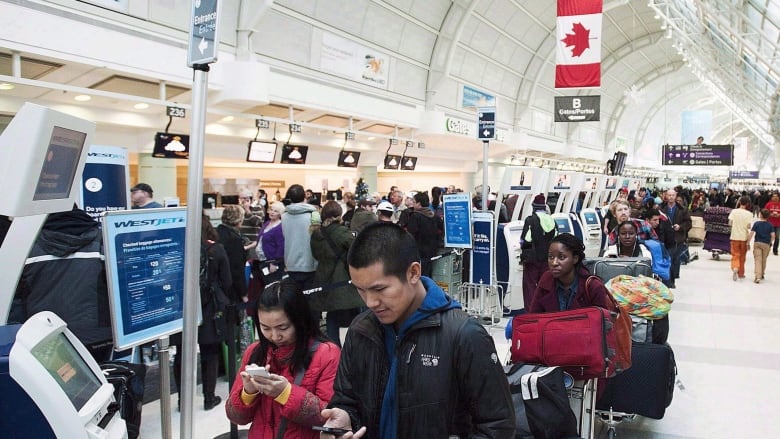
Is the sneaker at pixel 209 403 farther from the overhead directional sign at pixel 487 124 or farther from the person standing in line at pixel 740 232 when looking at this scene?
the person standing in line at pixel 740 232

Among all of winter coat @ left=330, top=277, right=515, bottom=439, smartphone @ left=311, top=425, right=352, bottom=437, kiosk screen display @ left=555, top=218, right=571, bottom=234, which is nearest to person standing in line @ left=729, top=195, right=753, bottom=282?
kiosk screen display @ left=555, top=218, right=571, bottom=234

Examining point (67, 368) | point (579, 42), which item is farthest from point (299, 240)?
point (579, 42)

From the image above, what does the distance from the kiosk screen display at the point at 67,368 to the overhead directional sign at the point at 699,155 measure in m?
34.2

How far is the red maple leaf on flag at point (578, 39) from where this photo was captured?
11.5 metres

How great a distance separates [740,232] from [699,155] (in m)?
23.1

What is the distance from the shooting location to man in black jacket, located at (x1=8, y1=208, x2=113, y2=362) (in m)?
3.07

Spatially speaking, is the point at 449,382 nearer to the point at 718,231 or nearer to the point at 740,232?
the point at 740,232

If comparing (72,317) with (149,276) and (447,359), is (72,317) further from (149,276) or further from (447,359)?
(447,359)

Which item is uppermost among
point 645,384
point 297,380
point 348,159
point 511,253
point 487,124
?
point 348,159

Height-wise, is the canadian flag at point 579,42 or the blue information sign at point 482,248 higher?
the canadian flag at point 579,42

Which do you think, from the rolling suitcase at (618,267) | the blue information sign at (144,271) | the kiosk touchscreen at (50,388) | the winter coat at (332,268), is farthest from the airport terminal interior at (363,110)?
the winter coat at (332,268)

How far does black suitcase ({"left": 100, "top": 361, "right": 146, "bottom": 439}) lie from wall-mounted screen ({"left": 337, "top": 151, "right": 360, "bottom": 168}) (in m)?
12.8

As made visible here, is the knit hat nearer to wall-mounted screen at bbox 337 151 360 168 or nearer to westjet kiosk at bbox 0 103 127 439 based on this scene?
wall-mounted screen at bbox 337 151 360 168

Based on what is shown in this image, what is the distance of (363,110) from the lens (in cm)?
1491
